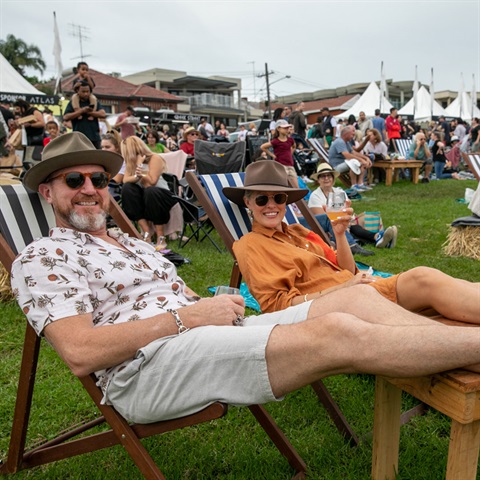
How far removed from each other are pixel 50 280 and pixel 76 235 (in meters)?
0.35

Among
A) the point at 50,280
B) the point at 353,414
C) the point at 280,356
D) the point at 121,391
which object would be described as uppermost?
the point at 50,280

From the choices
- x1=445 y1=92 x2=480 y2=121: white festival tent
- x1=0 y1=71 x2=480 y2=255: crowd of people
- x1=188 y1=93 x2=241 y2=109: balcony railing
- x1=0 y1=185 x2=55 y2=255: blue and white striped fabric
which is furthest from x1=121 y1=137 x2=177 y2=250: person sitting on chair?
x1=188 y1=93 x2=241 y2=109: balcony railing

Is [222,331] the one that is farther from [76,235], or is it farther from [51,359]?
[51,359]

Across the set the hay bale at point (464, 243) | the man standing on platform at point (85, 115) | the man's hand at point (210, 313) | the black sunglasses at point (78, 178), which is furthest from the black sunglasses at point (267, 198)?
the man standing on platform at point (85, 115)

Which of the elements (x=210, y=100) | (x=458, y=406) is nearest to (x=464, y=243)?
(x=458, y=406)

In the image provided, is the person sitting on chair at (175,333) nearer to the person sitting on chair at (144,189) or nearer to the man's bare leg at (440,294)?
the man's bare leg at (440,294)

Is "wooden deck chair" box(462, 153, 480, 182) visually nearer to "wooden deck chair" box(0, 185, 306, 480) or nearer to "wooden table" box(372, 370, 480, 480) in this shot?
"wooden deck chair" box(0, 185, 306, 480)

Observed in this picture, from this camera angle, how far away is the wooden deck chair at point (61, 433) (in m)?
1.65

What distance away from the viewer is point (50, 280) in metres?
1.76

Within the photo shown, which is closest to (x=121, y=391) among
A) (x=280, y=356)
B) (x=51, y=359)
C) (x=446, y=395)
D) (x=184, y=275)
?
(x=280, y=356)

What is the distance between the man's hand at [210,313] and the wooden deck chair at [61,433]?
307 millimetres

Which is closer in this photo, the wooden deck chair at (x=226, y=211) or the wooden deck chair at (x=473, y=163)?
the wooden deck chair at (x=226, y=211)

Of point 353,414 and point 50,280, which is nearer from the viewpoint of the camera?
point 50,280

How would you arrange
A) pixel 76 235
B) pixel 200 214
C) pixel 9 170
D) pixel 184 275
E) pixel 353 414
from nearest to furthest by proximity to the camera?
pixel 76 235
pixel 353 414
pixel 184 275
pixel 200 214
pixel 9 170
